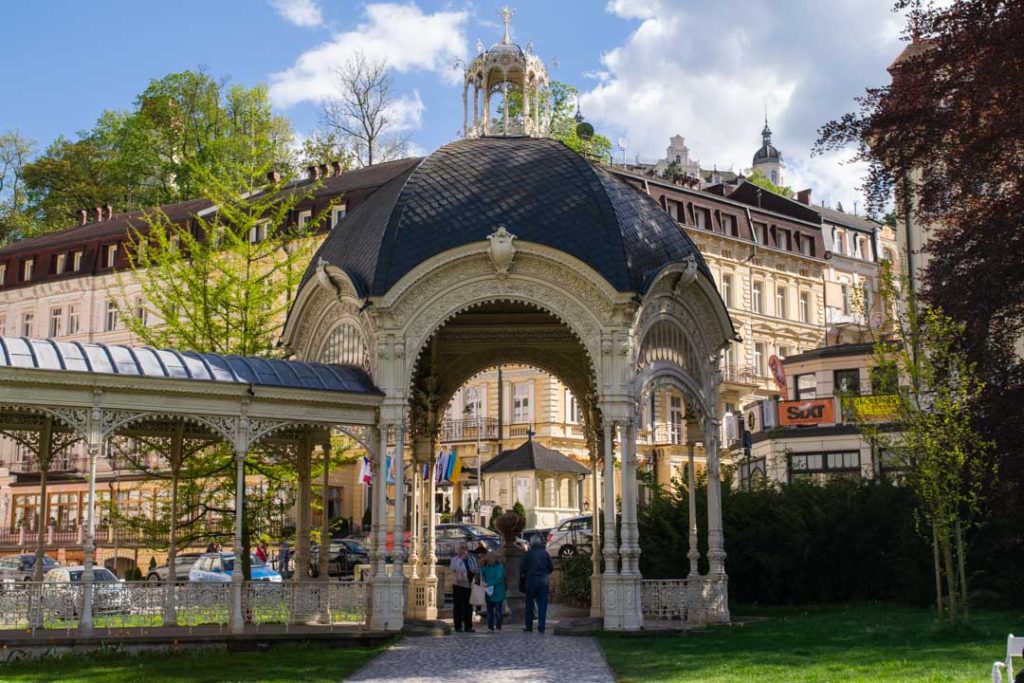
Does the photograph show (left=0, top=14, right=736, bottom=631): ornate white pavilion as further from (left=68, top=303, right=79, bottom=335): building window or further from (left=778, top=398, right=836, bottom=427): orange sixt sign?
(left=68, top=303, right=79, bottom=335): building window

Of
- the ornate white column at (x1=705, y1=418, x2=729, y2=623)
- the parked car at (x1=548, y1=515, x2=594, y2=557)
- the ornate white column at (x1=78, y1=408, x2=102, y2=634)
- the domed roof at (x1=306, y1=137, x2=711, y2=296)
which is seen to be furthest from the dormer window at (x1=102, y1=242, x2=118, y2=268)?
the ornate white column at (x1=78, y1=408, x2=102, y2=634)

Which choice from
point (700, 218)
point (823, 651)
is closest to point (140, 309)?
point (700, 218)

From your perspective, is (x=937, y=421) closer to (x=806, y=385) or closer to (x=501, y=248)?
(x=501, y=248)

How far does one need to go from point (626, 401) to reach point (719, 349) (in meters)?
3.16

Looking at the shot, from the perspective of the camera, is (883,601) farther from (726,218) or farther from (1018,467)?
(726,218)

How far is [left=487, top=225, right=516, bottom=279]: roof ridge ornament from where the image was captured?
18.7 meters

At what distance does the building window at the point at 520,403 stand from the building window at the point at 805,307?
18.1 m

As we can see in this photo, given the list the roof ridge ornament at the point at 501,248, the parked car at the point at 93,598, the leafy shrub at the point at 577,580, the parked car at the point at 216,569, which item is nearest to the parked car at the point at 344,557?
the parked car at the point at 216,569

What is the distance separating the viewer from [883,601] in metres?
24.7

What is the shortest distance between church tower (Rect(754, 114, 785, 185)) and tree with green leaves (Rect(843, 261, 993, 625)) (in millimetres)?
118346

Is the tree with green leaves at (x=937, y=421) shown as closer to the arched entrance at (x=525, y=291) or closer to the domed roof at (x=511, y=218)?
the arched entrance at (x=525, y=291)

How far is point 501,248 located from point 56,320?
54.7 m

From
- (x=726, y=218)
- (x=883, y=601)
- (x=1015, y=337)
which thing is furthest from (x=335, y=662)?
(x=726, y=218)

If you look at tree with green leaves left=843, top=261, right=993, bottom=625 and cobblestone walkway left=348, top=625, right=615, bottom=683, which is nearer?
cobblestone walkway left=348, top=625, right=615, bottom=683
